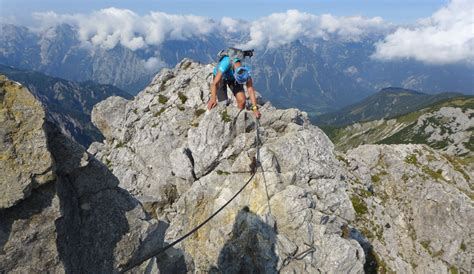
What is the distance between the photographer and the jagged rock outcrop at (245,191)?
2962cm

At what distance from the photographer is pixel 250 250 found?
2981cm

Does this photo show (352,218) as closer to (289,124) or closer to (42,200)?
(289,124)

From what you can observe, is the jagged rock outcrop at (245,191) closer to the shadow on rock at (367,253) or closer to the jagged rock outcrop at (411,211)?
the shadow on rock at (367,253)

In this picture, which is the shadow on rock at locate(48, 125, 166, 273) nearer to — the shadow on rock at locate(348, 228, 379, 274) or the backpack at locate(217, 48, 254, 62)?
the backpack at locate(217, 48, 254, 62)

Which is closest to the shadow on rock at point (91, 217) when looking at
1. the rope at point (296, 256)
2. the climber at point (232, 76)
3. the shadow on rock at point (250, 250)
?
the climber at point (232, 76)

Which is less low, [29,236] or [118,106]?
[29,236]

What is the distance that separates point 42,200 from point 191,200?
23276 mm

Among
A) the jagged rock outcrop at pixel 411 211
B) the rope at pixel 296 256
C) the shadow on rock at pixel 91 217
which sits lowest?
the jagged rock outcrop at pixel 411 211

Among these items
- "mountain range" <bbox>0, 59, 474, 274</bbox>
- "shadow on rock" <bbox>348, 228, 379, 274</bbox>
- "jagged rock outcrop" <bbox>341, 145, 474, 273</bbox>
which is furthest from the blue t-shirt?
"jagged rock outcrop" <bbox>341, 145, 474, 273</bbox>

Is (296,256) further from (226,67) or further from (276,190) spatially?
(226,67)

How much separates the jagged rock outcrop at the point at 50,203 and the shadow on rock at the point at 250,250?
51.6 feet

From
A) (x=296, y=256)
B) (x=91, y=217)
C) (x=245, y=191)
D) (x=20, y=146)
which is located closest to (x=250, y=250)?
(x=296, y=256)

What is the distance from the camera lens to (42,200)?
1199 cm

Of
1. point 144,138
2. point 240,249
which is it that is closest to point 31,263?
point 240,249
